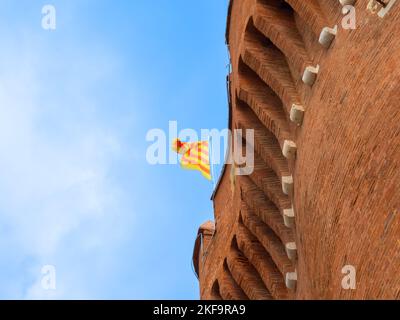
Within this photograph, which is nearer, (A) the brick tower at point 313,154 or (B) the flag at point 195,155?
(A) the brick tower at point 313,154

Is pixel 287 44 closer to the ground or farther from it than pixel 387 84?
farther from it

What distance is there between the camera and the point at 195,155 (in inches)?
884

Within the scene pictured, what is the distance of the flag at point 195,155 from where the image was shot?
22.3m

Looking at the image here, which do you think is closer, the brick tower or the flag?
the brick tower

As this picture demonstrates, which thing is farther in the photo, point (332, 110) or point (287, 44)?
point (287, 44)

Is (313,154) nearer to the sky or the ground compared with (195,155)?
→ nearer to the ground

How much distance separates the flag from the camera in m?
22.3

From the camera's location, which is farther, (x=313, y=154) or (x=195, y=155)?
(x=195, y=155)

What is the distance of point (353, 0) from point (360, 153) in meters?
2.01

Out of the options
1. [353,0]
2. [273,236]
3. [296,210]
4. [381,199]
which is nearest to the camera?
[381,199]

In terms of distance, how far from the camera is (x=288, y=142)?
13977 mm
